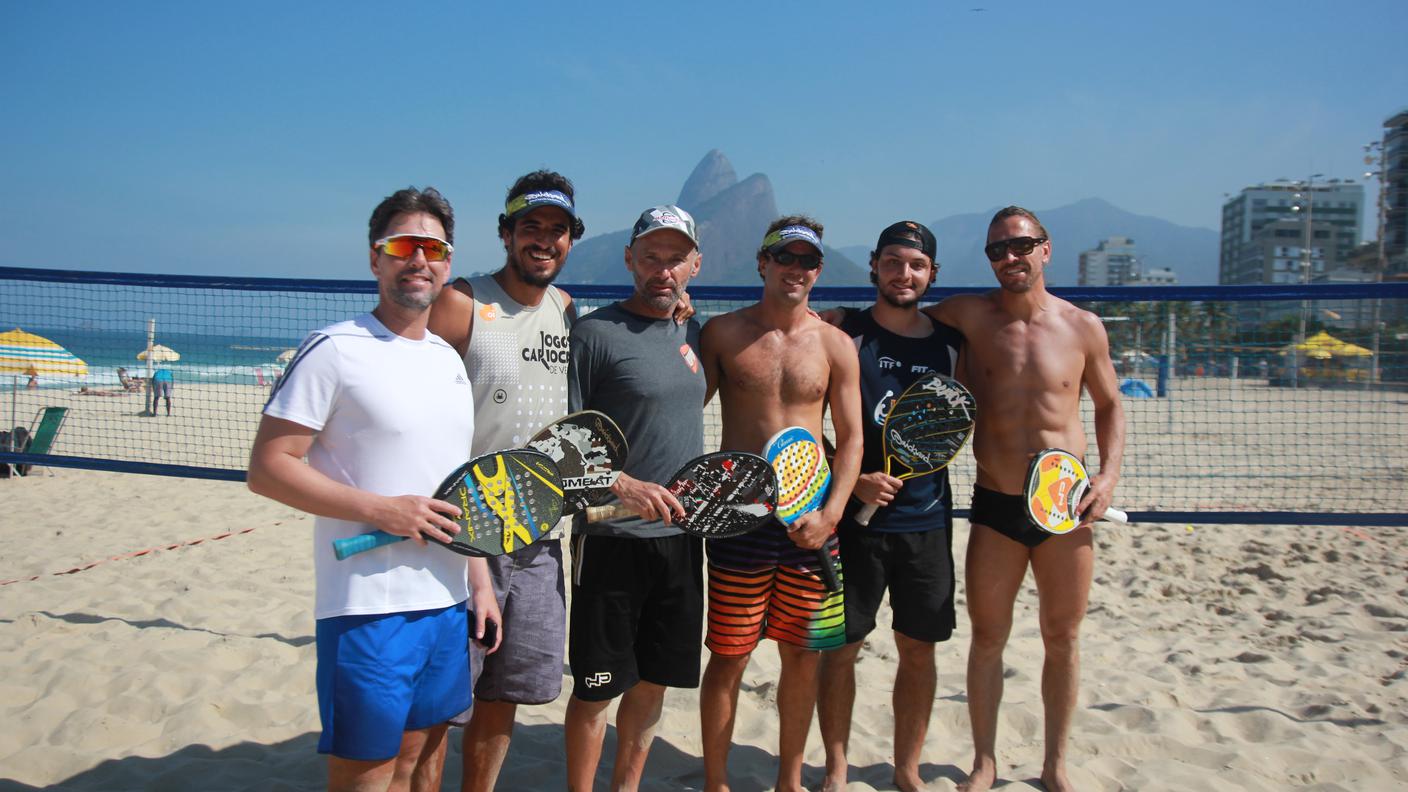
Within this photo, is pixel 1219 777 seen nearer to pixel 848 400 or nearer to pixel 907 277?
pixel 848 400

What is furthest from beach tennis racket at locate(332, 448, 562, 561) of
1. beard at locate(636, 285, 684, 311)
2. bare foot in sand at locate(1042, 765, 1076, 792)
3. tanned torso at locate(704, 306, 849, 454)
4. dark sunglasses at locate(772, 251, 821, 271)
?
bare foot in sand at locate(1042, 765, 1076, 792)

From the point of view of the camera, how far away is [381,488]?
84.3 inches

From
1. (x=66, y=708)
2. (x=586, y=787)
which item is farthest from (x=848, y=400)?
(x=66, y=708)

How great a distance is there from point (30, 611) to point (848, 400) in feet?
17.2

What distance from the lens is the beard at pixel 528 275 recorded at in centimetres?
288

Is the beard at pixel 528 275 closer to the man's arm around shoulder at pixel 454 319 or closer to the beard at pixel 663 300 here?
the man's arm around shoulder at pixel 454 319

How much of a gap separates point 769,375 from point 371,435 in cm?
154

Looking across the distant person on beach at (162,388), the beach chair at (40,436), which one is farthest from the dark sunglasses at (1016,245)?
the beach chair at (40,436)

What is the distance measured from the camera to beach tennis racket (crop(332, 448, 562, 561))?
224 centimetres

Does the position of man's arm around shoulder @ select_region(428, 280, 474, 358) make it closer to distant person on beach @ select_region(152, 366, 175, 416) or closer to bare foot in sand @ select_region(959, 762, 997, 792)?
bare foot in sand @ select_region(959, 762, 997, 792)

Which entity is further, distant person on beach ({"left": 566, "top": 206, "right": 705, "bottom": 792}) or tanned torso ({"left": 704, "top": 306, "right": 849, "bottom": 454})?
tanned torso ({"left": 704, "top": 306, "right": 849, "bottom": 454})

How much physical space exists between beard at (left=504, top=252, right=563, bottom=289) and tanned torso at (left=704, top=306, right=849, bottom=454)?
2.21 ft

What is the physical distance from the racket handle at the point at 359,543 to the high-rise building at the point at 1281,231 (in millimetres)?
103034

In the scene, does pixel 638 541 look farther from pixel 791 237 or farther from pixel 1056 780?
pixel 1056 780
